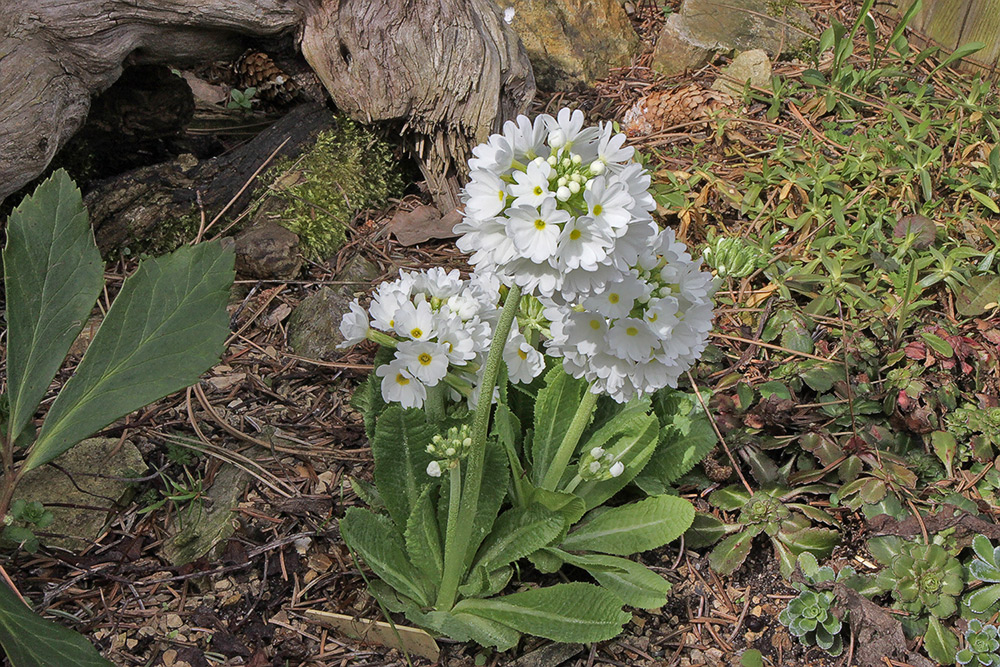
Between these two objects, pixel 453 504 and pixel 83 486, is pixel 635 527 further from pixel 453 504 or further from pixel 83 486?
pixel 83 486

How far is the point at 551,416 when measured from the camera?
8.09ft

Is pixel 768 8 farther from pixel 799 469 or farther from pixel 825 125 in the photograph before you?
pixel 799 469

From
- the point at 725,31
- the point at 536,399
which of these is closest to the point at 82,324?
the point at 536,399

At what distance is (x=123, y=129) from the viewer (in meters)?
3.71

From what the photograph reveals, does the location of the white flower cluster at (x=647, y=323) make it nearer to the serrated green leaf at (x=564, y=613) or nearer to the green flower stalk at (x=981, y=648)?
the serrated green leaf at (x=564, y=613)

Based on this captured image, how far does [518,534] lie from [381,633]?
0.48 metres

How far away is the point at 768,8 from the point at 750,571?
360cm

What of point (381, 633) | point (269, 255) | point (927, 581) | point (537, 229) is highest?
point (537, 229)

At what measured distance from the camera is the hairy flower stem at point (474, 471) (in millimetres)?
1748

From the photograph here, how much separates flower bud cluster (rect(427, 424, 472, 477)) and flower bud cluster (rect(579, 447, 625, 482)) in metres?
0.40

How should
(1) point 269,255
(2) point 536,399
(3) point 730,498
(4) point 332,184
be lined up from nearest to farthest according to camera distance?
(2) point 536,399, (3) point 730,498, (1) point 269,255, (4) point 332,184

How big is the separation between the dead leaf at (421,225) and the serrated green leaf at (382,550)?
1669 mm

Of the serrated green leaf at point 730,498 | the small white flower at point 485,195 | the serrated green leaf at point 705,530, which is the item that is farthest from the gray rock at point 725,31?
the small white flower at point 485,195

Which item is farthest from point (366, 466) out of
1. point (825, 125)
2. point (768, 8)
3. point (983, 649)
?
point (768, 8)
